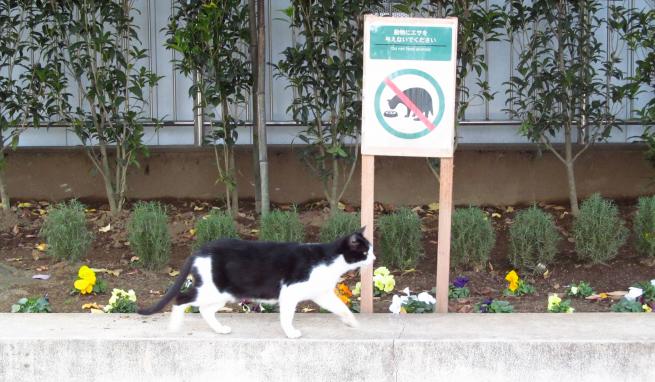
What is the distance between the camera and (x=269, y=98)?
352 inches

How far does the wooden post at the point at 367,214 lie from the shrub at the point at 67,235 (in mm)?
2482

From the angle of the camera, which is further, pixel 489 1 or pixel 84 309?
pixel 489 1

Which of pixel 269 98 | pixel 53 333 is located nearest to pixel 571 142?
pixel 269 98

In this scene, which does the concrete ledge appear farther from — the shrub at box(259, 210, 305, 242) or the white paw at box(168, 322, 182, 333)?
the shrub at box(259, 210, 305, 242)

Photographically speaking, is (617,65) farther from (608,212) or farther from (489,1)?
(608,212)

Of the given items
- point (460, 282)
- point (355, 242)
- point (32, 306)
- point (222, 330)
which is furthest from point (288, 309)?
point (32, 306)

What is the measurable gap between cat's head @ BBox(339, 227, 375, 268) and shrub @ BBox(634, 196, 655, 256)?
281 cm

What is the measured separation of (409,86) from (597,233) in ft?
7.17

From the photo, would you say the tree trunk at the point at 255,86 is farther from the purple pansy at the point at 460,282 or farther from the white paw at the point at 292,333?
the white paw at the point at 292,333

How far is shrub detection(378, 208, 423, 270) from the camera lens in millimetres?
6535

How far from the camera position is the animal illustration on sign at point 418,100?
532 cm

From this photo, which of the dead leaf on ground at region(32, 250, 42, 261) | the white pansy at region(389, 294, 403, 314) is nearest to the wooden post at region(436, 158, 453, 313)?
the white pansy at region(389, 294, 403, 314)

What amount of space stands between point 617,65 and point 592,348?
16.2 ft

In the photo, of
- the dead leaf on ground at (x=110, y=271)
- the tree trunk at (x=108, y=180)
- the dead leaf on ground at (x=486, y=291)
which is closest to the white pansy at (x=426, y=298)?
the dead leaf on ground at (x=486, y=291)
